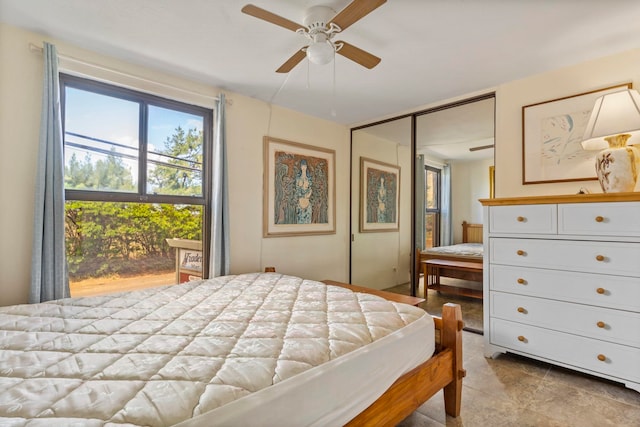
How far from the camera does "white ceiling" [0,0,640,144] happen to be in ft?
6.01

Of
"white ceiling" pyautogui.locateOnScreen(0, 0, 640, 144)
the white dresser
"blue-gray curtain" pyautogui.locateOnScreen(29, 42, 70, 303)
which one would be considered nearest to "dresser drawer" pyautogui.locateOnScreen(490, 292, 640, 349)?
the white dresser

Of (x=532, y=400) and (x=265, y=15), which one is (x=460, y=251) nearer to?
(x=532, y=400)

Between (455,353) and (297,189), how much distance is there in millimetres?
2407

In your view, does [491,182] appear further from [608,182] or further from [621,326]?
[621,326]

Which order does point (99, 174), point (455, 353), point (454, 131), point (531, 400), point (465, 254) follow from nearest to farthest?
point (455, 353) < point (531, 400) < point (99, 174) < point (465, 254) < point (454, 131)

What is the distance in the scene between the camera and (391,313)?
1630mm

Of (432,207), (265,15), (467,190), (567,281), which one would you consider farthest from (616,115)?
(265,15)

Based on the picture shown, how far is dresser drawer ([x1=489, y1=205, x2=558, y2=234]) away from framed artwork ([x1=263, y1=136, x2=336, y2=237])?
1952 millimetres

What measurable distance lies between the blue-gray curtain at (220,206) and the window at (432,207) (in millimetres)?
2124

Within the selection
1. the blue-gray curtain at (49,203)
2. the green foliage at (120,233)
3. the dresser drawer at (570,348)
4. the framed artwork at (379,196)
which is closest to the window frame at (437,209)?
the framed artwork at (379,196)

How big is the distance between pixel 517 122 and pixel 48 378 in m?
3.48

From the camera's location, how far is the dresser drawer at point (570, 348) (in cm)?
187

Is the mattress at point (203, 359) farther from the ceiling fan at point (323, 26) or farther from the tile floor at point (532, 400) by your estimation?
the ceiling fan at point (323, 26)

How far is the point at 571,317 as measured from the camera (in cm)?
208
